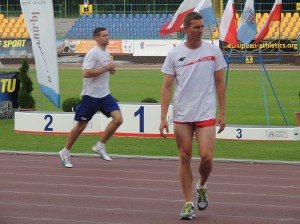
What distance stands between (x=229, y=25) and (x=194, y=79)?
8130 millimetres

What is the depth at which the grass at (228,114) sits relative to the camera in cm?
1606

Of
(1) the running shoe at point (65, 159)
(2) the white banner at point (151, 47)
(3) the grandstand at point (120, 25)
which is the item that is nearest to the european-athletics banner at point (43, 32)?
(1) the running shoe at point (65, 159)

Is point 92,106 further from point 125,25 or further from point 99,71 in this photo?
point 125,25

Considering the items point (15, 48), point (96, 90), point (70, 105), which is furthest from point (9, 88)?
point (15, 48)

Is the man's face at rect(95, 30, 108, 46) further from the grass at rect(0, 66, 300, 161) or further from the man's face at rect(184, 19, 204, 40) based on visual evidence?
the man's face at rect(184, 19, 204, 40)

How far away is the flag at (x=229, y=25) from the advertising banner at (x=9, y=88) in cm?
550

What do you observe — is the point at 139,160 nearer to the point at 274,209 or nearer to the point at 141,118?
the point at 141,118

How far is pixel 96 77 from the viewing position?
14.0 meters

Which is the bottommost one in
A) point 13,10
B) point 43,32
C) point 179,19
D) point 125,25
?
point 125,25

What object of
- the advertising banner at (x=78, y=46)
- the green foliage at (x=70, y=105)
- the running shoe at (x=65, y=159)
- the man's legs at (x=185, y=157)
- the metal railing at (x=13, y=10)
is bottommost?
the advertising banner at (x=78, y=46)

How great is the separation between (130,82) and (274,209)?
2593 centimetres

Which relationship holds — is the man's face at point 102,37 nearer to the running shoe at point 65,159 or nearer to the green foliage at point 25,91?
the running shoe at point 65,159

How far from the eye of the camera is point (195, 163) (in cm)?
1434

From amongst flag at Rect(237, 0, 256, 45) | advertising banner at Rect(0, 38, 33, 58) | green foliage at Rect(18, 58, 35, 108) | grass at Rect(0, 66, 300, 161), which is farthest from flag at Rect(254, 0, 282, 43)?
advertising banner at Rect(0, 38, 33, 58)
